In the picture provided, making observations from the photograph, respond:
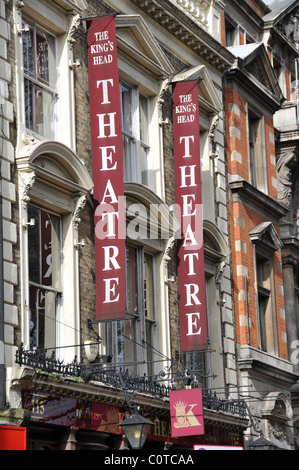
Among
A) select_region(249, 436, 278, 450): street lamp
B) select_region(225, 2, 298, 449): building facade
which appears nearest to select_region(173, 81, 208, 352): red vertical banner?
select_region(249, 436, 278, 450): street lamp

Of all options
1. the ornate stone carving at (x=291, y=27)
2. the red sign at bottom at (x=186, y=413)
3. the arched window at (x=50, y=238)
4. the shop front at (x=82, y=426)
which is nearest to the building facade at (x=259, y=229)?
the ornate stone carving at (x=291, y=27)

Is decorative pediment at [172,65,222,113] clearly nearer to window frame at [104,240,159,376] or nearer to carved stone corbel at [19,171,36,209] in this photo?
window frame at [104,240,159,376]

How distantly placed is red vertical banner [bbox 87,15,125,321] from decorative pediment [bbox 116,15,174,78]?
160 cm

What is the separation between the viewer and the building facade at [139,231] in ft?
64.8

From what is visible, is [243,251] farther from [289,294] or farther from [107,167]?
[107,167]

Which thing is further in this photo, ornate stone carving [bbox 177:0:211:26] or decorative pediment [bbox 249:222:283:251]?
decorative pediment [bbox 249:222:283:251]

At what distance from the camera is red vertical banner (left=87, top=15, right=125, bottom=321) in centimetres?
2088

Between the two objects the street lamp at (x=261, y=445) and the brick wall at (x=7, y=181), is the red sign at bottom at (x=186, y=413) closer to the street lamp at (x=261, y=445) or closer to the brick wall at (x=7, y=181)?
the street lamp at (x=261, y=445)

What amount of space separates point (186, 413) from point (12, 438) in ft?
20.6

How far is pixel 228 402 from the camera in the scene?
2527 cm

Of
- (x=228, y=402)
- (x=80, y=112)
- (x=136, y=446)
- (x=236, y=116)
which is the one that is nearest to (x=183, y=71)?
(x=236, y=116)

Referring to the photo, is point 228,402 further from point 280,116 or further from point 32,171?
point 280,116

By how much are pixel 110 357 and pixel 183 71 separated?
28.3 feet

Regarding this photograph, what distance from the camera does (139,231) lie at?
23969 mm
